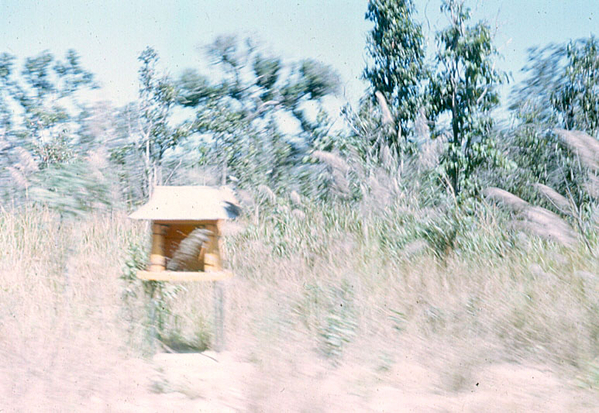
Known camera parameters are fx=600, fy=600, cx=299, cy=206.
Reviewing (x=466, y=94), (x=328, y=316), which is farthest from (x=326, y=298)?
(x=466, y=94)

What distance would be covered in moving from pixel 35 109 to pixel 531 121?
29.9 feet

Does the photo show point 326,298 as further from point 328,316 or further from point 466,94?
point 466,94

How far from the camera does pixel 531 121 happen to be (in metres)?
10.3

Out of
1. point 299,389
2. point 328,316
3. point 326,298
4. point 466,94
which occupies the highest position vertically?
point 466,94

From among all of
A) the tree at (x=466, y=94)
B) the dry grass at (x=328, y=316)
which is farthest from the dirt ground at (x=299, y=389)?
the tree at (x=466, y=94)

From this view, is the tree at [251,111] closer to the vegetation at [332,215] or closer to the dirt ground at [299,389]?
the vegetation at [332,215]

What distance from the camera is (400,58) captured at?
9.79 meters

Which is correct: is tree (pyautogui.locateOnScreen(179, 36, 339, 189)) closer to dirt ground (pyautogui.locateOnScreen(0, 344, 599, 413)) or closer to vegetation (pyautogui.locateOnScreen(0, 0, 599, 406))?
vegetation (pyautogui.locateOnScreen(0, 0, 599, 406))

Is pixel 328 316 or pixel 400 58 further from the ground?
pixel 400 58

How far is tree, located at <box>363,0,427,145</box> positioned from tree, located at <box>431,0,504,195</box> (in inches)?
13.7

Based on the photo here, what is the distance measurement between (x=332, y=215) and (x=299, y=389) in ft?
12.5

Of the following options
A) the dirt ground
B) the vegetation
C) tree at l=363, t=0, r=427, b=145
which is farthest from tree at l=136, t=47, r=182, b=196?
the dirt ground

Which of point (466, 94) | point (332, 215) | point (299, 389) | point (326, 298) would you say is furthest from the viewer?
point (466, 94)

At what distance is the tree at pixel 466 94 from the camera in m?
9.11
